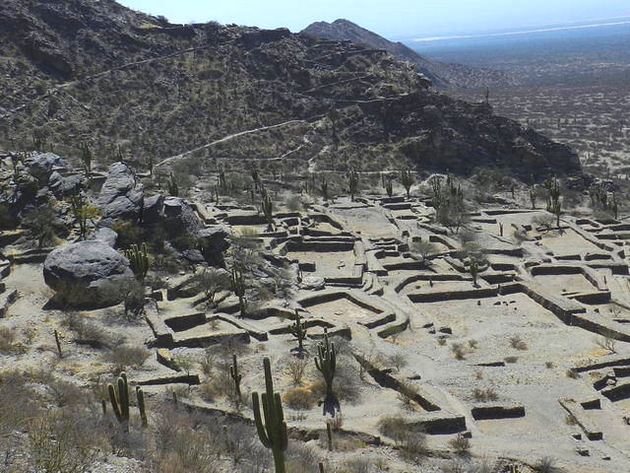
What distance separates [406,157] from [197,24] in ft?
117

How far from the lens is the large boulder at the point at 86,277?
73.3ft

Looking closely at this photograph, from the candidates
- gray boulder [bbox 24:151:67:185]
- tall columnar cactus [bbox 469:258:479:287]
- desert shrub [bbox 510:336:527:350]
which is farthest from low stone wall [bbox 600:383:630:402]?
→ gray boulder [bbox 24:151:67:185]

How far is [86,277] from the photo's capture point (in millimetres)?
22656

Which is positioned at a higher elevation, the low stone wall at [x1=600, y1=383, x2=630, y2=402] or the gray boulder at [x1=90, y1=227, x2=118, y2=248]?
the gray boulder at [x1=90, y1=227, x2=118, y2=248]

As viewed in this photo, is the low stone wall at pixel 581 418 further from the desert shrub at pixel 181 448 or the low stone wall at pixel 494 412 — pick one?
the desert shrub at pixel 181 448

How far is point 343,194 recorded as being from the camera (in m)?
56.6

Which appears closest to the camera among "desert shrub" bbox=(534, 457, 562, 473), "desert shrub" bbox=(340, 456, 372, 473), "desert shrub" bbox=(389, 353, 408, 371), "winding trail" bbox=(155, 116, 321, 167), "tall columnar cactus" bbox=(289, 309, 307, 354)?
"desert shrub" bbox=(340, 456, 372, 473)

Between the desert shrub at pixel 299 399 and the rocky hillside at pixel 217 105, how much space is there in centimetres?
4245

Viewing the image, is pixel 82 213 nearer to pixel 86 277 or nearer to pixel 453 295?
pixel 86 277

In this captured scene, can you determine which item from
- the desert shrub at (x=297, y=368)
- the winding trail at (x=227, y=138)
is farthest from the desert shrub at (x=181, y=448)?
the winding trail at (x=227, y=138)

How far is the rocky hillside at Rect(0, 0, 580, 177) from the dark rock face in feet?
77.4

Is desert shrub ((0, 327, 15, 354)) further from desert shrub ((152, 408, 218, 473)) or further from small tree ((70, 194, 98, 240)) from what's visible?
small tree ((70, 194, 98, 240))

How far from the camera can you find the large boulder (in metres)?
22.3

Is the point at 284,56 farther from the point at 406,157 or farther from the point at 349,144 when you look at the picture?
the point at 406,157
